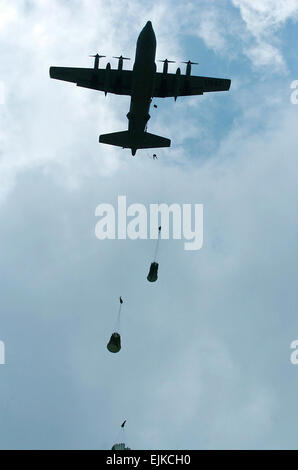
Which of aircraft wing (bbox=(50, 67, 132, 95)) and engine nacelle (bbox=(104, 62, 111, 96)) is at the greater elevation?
aircraft wing (bbox=(50, 67, 132, 95))

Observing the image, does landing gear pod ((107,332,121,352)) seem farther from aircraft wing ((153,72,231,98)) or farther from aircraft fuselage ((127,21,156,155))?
aircraft wing ((153,72,231,98))

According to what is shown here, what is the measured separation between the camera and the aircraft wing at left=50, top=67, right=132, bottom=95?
1804 inches

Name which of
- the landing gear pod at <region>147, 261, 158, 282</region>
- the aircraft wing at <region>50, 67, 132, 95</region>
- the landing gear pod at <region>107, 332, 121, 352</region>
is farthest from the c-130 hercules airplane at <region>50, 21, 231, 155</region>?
the landing gear pod at <region>107, 332, 121, 352</region>

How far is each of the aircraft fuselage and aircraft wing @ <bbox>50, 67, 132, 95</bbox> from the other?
3926mm

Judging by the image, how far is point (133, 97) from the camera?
42.0 meters

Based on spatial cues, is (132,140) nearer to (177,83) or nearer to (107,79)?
(107,79)

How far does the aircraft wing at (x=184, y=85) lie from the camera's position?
4600 centimetres

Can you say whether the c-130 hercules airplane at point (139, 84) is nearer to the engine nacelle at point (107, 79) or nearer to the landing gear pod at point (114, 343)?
the engine nacelle at point (107, 79)

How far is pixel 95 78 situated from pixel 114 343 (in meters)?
26.6

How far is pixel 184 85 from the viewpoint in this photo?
153 ft
